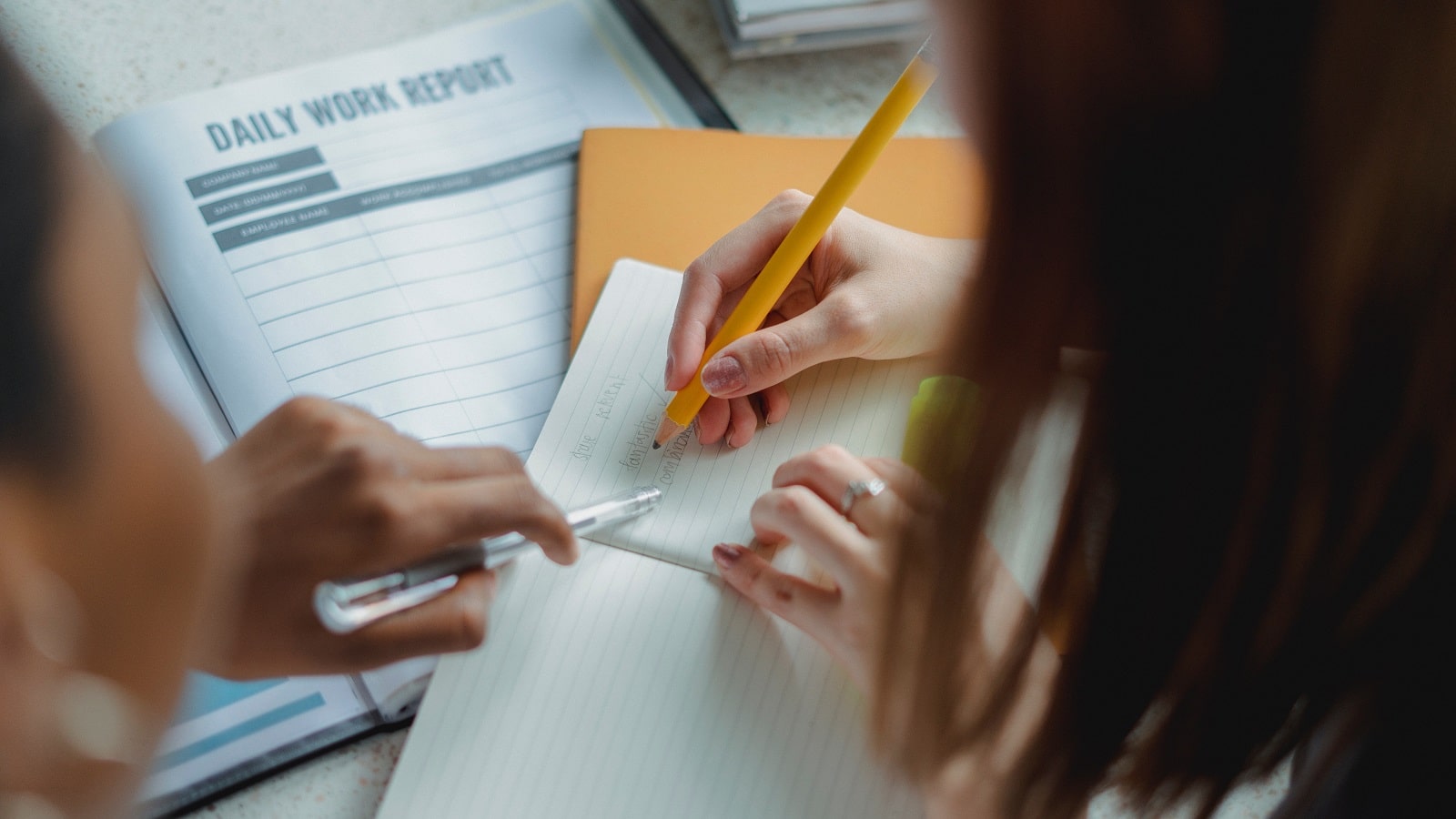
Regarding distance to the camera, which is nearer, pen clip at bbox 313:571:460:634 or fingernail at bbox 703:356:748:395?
pen clip at bbox 313:571:460:634

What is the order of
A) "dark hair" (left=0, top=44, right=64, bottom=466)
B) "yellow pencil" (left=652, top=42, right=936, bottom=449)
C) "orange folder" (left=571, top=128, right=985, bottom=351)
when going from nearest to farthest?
1. "dark hair" (left=0, top=44, right=64, bottom=466)
2. "yellow pencil" (left=652, top=42, right=936, bottom=449)
3. "orange folder" (left=571, top=128, right=985, bottom=351)

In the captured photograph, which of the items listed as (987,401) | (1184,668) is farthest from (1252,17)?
(1184,668)

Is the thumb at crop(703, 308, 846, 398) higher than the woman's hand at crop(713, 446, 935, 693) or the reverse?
higher

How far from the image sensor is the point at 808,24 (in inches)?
27.6

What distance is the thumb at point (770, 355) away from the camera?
517 mm

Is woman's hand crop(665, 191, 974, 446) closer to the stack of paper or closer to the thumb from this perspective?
the thumb

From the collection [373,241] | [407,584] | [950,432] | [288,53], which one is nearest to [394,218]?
[373,241]

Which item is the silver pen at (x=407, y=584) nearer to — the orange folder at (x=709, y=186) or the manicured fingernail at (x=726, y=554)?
the manicured fingernail at (x=726, y=554)

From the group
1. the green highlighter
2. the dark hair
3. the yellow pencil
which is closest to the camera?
the dark hair

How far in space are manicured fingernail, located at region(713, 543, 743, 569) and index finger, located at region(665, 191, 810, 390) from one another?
97 mm

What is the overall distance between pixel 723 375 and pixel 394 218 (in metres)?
0.26

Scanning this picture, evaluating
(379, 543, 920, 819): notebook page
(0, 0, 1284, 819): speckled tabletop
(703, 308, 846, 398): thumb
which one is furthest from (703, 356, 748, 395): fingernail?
(0, 0, 1284, 819): speckled tabletop

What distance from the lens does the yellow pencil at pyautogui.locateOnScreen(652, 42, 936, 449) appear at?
20.0 inches

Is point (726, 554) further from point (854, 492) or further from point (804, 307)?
point (804, 307)
